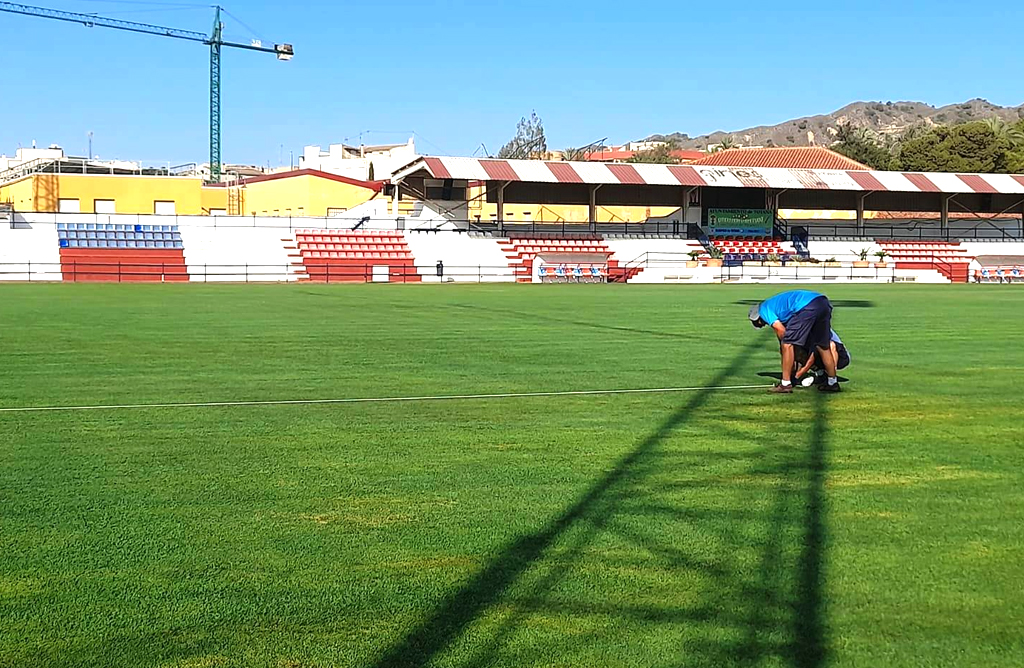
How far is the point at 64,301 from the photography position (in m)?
31.4

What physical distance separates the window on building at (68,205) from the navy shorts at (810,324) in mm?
69082

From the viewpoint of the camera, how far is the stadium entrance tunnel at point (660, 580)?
460 cm

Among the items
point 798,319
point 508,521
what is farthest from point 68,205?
point 508,521

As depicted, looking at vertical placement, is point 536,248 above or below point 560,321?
above

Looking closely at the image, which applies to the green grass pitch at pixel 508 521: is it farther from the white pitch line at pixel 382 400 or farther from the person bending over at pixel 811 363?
the person bending over at pixel 811 363

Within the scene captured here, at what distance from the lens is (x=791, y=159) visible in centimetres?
9838

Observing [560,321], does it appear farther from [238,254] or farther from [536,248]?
[536,248]

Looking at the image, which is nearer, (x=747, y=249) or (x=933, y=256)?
(x=747, y=249)

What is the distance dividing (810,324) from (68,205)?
7030 centimetres

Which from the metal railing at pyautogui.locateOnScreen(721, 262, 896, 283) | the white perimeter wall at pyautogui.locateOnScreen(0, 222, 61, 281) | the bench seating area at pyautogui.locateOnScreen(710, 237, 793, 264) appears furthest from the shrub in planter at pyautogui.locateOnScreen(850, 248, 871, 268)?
the white perimeter wall at pyautogui.locateOnScreen(0, 222, 61, 281)

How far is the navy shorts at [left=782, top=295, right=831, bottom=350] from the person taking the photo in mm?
11945

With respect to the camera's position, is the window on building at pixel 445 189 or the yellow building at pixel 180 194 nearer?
the window on building at pixel 445 189

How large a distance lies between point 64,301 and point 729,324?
1880 cm

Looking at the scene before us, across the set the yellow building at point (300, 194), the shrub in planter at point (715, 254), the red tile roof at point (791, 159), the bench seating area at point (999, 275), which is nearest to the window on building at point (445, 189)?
the yellow building at point (300, 194)
